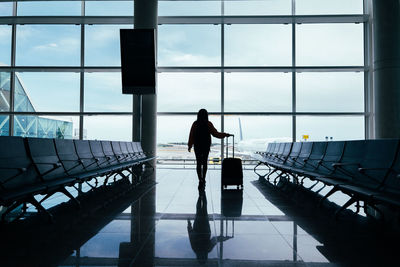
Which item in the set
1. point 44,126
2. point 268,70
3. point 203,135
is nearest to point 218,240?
point 203,135

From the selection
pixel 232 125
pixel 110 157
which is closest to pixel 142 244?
pixel 110 157

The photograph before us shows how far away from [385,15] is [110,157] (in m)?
8.00

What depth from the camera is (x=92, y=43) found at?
30.6 feet

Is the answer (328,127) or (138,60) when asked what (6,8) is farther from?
(328,127)

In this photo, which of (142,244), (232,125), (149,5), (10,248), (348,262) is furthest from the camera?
Result: (232,125)

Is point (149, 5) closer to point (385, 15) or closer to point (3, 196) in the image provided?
point (385, 15)

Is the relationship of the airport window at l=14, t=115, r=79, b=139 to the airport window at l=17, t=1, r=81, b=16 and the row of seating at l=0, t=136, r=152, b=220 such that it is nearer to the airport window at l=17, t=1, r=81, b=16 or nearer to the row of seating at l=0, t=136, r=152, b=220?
the airport window at l=17, t=1, r=81, b=16

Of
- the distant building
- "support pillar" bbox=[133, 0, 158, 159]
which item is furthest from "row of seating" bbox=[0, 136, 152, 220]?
the distant building

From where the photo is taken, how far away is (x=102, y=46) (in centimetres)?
934

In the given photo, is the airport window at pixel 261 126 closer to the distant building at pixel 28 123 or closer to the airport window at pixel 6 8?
the distant building at pixel 28 123

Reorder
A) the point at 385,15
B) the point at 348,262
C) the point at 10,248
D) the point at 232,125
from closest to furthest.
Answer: the point at 348,262 → the point at 10,248 → the point at 385,15 → the point at 232,125

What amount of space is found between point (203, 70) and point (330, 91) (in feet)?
13.6

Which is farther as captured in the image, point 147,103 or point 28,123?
point 28,123

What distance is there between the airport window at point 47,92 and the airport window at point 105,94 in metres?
0.40
